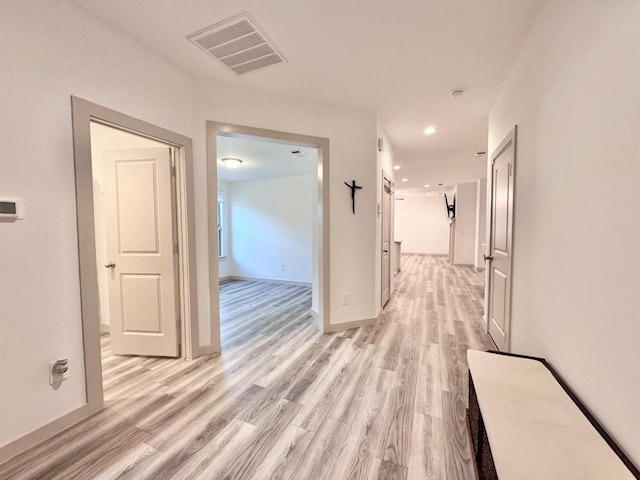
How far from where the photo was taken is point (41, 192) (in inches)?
61.0

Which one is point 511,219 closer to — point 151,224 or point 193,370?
point 193,370

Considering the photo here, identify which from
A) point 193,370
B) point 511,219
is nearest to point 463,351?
point 511,219

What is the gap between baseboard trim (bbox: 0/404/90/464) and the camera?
1439mm

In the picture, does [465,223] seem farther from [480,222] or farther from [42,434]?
[42,434]

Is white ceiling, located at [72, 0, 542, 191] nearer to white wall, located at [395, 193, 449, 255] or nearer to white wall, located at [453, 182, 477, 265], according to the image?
white wall, located at [453, 182, 477, 265]

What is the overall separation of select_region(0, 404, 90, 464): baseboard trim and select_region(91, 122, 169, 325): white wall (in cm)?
153

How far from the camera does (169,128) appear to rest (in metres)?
2.29

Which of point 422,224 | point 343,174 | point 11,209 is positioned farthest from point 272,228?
point 422,224

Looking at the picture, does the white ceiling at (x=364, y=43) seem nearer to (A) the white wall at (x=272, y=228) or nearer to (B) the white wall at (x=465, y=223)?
(A) the white wall at (x=272, y=228)

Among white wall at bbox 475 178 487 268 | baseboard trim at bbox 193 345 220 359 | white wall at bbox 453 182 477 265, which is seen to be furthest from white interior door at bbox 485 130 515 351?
white wall at bbox 453 182 477 265

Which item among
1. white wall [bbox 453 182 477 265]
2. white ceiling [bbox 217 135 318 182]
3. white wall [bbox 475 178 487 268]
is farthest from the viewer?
white wall [bbox 453 182 477 265]

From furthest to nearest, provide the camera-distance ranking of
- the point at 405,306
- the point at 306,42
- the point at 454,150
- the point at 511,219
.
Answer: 1. the point at 454,150
2. the point at 405,306
3. the point at 511,219
4. the point at 306,42

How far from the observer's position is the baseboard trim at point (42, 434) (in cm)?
144

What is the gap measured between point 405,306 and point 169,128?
3.88 meters
